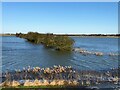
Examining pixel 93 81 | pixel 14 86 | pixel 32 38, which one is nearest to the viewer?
pixel 14 86

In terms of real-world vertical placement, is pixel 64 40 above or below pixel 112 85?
above

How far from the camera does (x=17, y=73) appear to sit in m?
19.2

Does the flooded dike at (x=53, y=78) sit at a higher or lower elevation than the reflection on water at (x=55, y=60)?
lower

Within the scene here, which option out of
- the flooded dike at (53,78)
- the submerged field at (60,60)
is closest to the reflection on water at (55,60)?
the submerged field at (60,60)

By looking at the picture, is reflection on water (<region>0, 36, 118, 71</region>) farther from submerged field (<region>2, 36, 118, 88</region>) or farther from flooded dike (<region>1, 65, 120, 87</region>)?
flooded dike (<region>1, 65, 120, 87</region>)

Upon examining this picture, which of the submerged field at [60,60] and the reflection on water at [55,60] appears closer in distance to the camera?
the submerged field at [60,60]

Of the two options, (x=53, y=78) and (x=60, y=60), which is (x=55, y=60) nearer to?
(x=60, y=60)

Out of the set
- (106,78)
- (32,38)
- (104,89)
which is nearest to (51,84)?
(104,89)

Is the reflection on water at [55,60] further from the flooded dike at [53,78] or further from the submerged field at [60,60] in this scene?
the flooded dike at [53,78]

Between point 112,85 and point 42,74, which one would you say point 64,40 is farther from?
point 112,85

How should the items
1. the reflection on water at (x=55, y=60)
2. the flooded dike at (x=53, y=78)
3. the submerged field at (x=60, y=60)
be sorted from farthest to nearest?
the reflection on water at (x=55, y=60) < the submerged field at (x=60, y=60) < the flooded dike at (x=53, y=78)

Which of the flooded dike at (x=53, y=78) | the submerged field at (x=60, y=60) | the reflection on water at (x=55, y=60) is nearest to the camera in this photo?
the flooded dike at (x=53, y=78)

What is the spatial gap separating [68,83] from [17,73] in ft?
17.3

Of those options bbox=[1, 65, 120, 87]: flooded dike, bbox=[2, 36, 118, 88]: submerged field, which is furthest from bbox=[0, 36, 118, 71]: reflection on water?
bbox=[1, 65, 120, 87]: flooded dike
